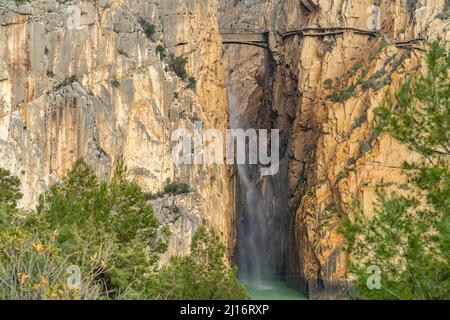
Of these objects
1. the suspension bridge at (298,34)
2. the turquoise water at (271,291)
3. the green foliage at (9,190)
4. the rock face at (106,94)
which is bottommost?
the turquoise water at (271,291)

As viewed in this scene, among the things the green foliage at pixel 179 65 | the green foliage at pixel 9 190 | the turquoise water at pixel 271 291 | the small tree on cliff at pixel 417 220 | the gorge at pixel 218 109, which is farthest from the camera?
the green foliage at pixel 179 65

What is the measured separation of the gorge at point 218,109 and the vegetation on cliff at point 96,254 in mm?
14815

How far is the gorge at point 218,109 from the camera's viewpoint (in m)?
46.1

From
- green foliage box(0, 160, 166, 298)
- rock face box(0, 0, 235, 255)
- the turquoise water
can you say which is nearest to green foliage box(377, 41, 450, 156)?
green foliage box(0, 160, 166, 298)

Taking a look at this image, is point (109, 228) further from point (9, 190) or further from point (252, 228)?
point (252, 228)

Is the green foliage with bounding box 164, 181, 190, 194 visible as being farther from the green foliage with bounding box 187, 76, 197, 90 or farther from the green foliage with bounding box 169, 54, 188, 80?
the green foliage with bounding box 169, 54, 188, 80

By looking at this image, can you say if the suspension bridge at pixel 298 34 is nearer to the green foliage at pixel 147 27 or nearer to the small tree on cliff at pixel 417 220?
the green foliage at pixel 147 27

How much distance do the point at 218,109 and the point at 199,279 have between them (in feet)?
111

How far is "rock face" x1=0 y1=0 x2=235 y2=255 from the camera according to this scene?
45.1m

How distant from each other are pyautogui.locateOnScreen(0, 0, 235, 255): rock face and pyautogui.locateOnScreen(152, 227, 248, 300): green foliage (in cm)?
1680

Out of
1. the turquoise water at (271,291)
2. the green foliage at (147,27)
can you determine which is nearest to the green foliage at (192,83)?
the green foliage at (147,27)

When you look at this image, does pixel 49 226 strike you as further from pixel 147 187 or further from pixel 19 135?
pixel 147 187
